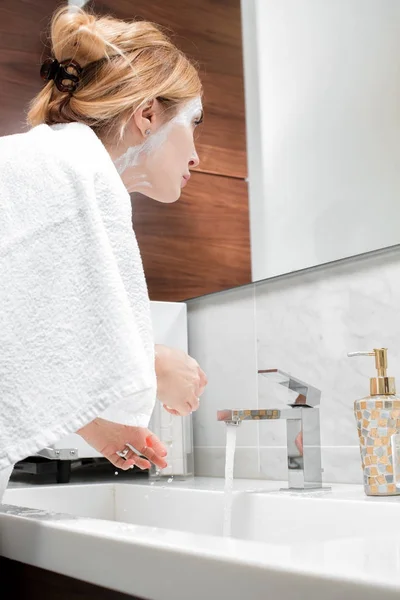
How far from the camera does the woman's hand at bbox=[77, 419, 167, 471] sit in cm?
92

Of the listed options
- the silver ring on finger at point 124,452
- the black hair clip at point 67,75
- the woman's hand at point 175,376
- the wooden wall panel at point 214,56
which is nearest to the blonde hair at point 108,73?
the black hair clip at point 67,75

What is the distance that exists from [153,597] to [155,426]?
925 millimetres

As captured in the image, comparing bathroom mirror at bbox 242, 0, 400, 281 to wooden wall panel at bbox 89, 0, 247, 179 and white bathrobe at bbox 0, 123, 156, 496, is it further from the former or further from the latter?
white bathrobe at bbox 0, 123, 156, 496

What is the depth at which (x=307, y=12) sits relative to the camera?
1.36m

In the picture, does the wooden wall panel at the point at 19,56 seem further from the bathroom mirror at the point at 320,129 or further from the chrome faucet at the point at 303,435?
the chrome faucet at the point at 303,435

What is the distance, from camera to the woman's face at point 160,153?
41.1 inches

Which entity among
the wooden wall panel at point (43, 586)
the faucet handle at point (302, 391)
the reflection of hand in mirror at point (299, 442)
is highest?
the faucet handle at point (302, 391)

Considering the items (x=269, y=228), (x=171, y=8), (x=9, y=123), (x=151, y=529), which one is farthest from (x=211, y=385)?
(x=151, y=529)

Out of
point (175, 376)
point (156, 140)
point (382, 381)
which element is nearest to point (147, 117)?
point (156, 140)

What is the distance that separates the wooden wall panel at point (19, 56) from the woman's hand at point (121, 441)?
79cm

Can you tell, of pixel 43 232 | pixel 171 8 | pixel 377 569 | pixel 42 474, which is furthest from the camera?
pixel 171 8

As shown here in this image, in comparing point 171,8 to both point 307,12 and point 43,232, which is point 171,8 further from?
point 43,232

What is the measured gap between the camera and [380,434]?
1047 millimetres

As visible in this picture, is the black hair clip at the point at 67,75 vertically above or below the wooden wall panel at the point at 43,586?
above
